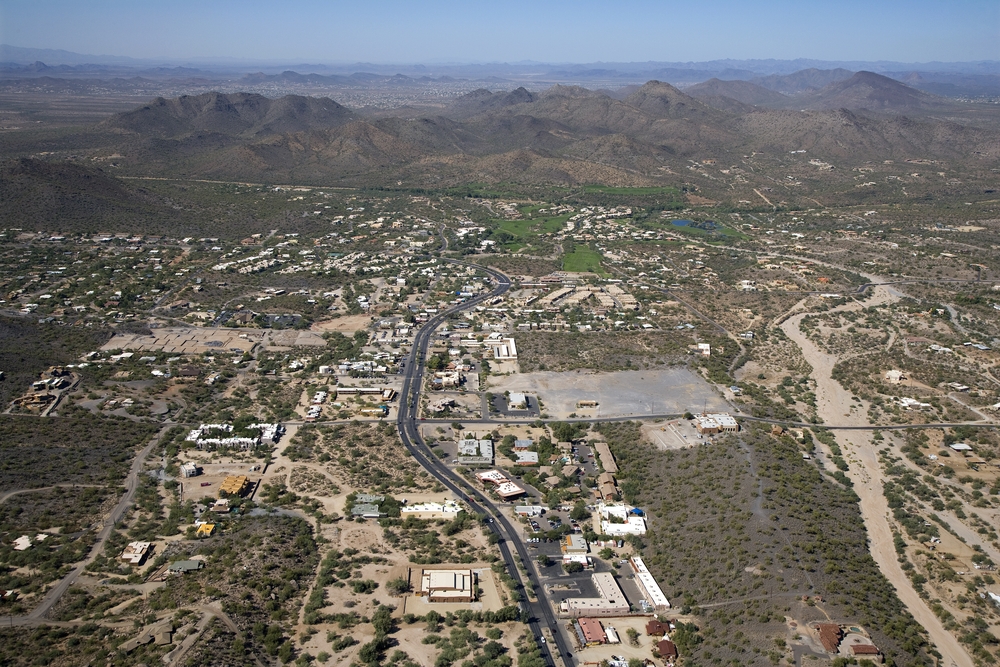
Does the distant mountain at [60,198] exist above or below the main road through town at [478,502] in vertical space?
above

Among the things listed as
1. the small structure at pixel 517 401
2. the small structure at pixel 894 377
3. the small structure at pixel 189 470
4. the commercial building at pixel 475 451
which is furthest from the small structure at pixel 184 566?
the small structure at pixel 894 377

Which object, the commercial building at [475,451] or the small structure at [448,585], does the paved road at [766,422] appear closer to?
the commercial building at [475,451]

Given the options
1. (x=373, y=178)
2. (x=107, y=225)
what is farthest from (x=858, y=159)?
(x=107, y=225)

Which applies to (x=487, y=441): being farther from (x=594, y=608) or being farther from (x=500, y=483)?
(x=594, y=608)

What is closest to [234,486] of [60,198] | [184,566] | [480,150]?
[184,566]

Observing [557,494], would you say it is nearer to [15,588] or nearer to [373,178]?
[15,588]

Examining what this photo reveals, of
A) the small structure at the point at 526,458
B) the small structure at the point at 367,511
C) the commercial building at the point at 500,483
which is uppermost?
the small structure at the point at 526,458

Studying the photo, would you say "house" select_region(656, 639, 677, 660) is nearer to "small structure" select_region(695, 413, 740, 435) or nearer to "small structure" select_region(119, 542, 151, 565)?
"small structure" select_region(695, 413, 740, 435)
